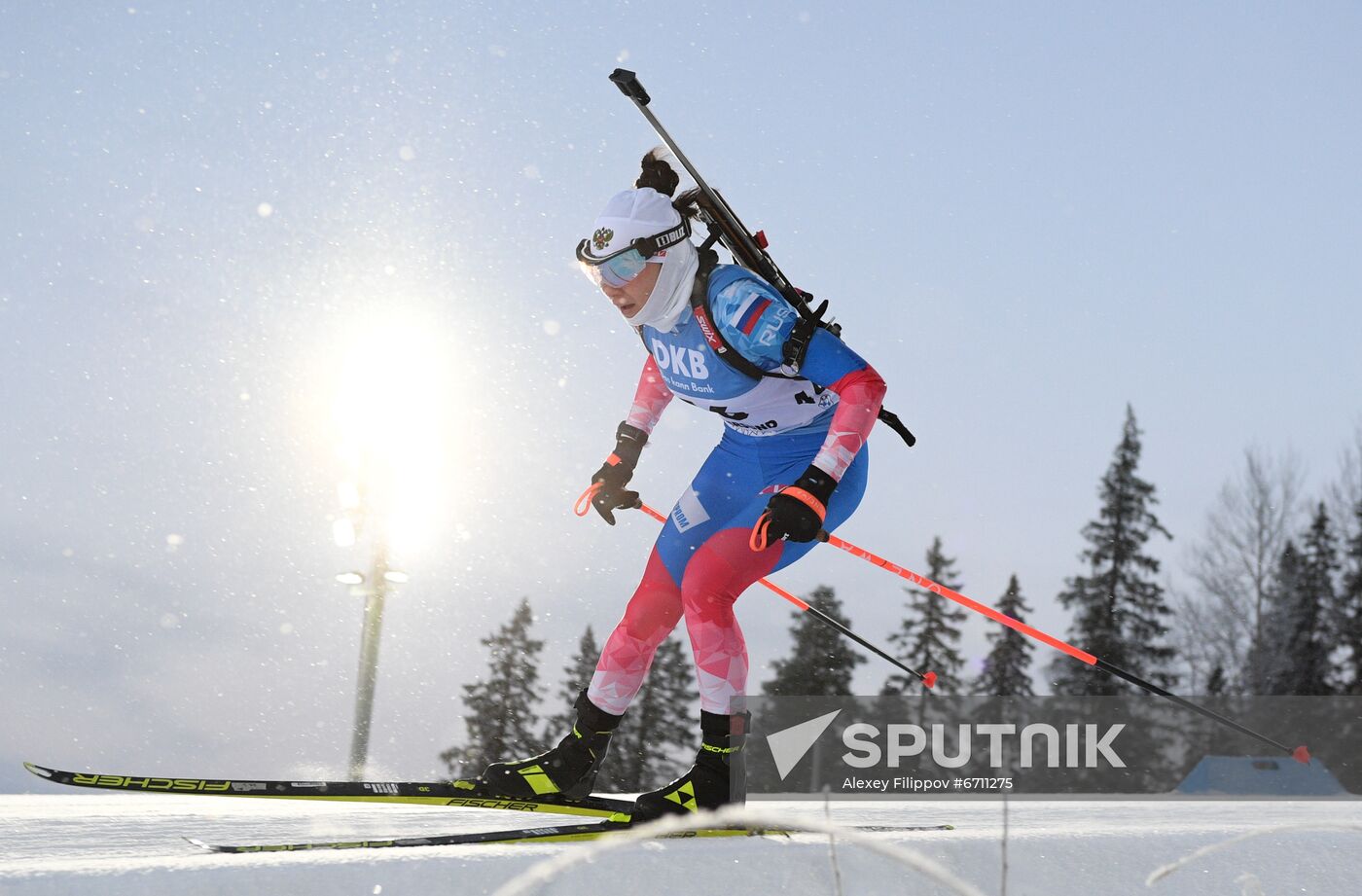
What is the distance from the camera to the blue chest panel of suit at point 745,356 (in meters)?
3.71

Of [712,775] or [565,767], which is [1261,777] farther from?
[565,767]

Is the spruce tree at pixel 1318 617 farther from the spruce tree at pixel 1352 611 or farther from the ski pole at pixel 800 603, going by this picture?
the ski pole at pixel 800 603

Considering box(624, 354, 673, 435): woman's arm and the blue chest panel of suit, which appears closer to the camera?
the blue chest panel of suit

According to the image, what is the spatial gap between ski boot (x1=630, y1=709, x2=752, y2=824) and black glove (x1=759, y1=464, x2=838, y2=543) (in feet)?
2.56

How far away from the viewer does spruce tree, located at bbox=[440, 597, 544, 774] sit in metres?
22.7

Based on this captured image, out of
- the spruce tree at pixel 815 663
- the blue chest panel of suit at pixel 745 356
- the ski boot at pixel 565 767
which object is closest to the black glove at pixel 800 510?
the blue chest panel of suit at pixel 745 356

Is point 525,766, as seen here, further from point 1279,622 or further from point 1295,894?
point 1279,622

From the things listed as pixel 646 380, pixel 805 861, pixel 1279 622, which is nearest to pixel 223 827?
pixel 805 861

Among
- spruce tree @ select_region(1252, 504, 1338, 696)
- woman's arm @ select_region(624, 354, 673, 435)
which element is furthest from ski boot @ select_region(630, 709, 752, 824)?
spruce tree @ select_region(1252, 504, 1338, 696)

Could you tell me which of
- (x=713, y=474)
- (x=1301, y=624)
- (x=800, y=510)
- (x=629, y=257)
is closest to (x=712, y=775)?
(x=800, y=510)

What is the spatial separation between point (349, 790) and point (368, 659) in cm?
668

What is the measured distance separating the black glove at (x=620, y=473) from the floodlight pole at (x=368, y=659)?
6.35 metres

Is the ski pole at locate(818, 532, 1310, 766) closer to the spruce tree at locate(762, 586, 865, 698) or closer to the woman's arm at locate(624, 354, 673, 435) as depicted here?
the woman's arm at locate(624, 354, 673, 435)

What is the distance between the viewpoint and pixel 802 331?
12.1ft
